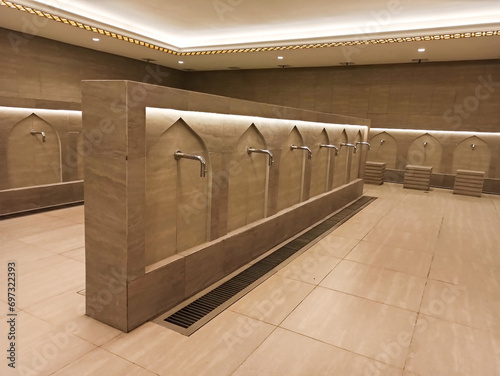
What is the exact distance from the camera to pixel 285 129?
4.64 meters

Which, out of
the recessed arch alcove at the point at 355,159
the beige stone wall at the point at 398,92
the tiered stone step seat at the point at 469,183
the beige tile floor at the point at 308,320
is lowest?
the beige tile floor at the point at 308,320

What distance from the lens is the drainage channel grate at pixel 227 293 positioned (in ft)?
9.06

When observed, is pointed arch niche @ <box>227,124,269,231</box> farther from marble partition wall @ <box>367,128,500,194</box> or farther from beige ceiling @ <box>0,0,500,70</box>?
marble partition wall @ <box>367,128,500,194</box>

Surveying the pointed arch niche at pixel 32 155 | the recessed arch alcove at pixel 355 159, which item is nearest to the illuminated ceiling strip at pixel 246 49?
→ the recessed arch alcove at pixel 355 159

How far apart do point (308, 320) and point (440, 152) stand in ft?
30.1

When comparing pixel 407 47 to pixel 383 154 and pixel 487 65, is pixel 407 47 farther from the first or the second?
pixel 383 154

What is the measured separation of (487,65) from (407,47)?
8.94 feet

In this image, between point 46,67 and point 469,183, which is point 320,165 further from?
point 46,67

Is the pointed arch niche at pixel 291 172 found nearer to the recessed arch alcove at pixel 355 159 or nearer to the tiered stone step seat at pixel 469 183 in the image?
the recessed arch alcove at pixel 355 159

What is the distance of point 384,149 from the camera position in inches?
440

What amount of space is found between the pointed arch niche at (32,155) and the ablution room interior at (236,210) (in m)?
0.03

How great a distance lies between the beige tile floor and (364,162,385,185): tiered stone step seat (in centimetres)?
541

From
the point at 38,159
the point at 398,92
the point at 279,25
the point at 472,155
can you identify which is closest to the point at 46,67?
the point at 38,159

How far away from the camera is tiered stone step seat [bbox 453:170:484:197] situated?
8906 mm
